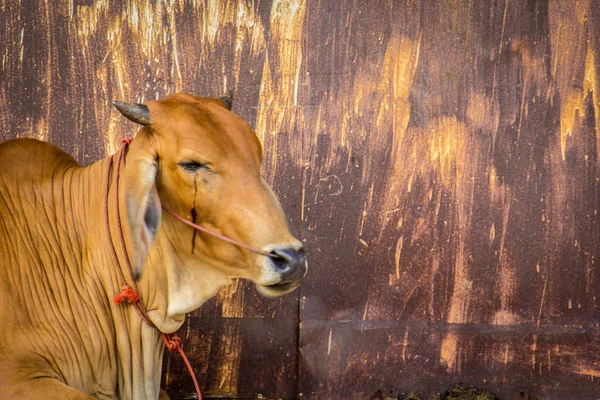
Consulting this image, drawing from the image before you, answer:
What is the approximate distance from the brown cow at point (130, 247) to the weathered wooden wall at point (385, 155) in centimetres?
99

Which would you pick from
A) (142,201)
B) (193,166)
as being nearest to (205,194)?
(193,166)

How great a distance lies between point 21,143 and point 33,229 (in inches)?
15.2

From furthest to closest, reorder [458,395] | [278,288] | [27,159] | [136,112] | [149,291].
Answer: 1. [458,395]
2. [27,159]
3. [149,291]
4. [136,112]
5. [278,288]

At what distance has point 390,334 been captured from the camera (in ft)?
13.6

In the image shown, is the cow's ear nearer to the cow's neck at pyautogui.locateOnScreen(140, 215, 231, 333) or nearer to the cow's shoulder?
the cow's neck at pyautogui.locateOnScreen(140, 215, 231, 333)

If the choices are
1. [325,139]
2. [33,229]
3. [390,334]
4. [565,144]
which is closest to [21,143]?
[33,229]

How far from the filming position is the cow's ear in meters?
2.87

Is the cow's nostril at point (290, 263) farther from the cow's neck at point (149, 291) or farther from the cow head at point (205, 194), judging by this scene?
the cow's neck at point (149, 291)

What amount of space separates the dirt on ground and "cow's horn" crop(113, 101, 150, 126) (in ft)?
6.80

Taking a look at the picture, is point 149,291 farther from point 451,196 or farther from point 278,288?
point 451,196

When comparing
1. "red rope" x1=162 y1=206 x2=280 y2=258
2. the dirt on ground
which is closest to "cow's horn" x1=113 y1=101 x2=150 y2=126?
"red rope" x1=162 y1=206 x2=280 y2=258

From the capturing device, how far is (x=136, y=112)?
9.59 ft

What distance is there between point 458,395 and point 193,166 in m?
2.09

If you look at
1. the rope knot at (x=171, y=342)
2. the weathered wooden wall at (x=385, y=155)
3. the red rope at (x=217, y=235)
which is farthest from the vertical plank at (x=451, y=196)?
the red rope at (x=217, y=235)
